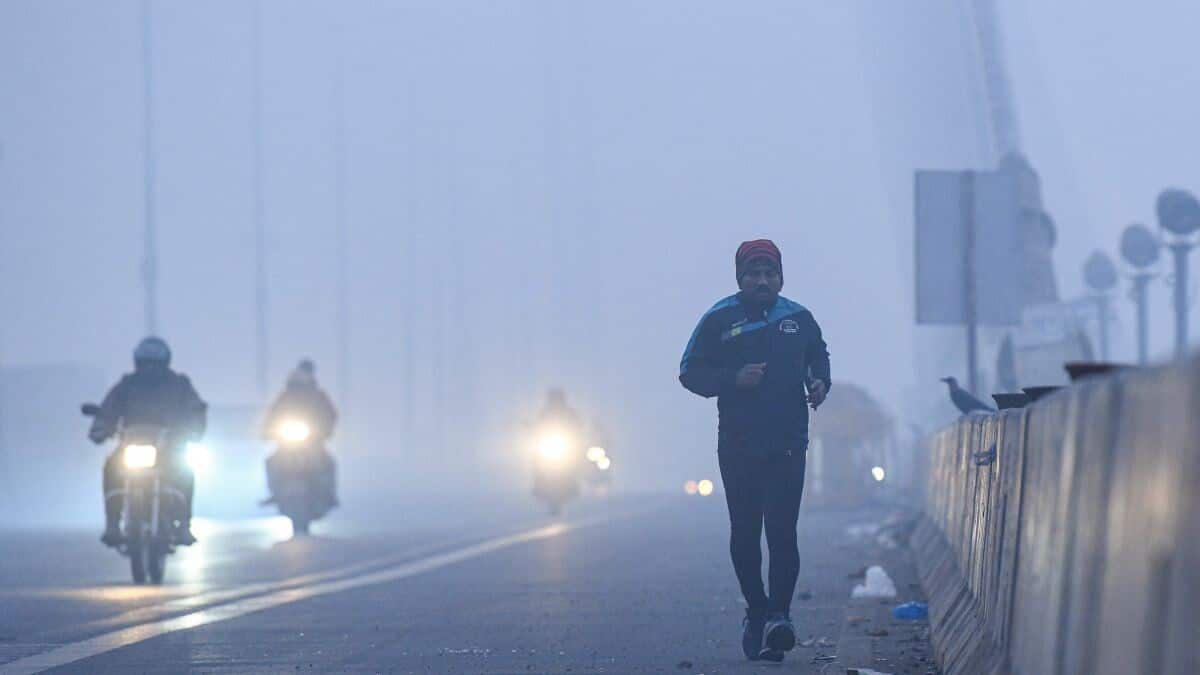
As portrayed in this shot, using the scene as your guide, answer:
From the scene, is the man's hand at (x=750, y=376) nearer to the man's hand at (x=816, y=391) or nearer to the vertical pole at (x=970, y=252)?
the man's hand at (x=816, y=391)

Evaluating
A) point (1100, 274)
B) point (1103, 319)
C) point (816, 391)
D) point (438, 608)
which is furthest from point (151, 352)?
point (1100, 274)

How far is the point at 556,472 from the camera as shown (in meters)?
35.6

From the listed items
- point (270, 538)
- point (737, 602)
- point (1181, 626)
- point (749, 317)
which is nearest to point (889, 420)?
point (270, 538)

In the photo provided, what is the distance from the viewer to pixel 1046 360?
36.1 m

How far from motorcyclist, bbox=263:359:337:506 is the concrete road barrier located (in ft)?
62.5

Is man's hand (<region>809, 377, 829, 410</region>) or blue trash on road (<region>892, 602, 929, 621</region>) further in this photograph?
blue trash on road (<region>892, 602, 929, 621</region>)

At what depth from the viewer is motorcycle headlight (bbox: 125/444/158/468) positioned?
1773 cm

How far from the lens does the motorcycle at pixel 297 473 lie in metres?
28.1

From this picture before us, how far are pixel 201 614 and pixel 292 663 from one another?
353cm

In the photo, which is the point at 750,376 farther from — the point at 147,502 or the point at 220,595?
the point at 147,502

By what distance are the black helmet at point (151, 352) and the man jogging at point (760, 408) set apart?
28.2 feet

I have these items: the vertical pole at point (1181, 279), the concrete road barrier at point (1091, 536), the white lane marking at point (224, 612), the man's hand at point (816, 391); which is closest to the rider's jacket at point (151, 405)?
the white lane marking at point (224, 612)

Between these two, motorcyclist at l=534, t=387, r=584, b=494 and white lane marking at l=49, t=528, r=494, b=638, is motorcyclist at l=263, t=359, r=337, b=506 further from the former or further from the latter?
motorcyclist at l=534, t=387, r=584, b=494

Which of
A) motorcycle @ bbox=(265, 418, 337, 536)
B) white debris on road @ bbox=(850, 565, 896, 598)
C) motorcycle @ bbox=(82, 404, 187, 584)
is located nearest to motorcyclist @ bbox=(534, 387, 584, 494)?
motorcycle @ bbox=(265, 418, 337, 536)
